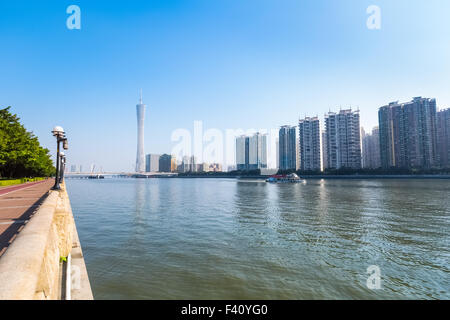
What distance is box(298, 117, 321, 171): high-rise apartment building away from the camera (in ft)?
547

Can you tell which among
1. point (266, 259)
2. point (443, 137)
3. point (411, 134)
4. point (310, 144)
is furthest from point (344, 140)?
point (266, 259)

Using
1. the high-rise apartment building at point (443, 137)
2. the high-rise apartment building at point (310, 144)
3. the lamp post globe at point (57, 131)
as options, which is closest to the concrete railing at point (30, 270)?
the lamp post globe at point (57, 131)

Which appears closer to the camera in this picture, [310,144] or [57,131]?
[57,131]

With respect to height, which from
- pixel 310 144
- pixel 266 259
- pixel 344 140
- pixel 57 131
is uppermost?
pixel 344 140

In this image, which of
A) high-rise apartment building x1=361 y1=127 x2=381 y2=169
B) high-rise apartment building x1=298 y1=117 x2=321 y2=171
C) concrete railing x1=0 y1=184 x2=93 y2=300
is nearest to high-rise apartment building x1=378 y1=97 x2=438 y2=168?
high-rise apartment building x1=298 y1=117 x2=321 y2=171

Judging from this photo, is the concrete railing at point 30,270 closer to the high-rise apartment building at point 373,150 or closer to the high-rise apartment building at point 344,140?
the high-rise apartment building at point 344,140

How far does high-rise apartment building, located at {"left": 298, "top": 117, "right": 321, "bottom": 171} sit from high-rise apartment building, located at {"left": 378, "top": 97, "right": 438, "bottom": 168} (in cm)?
3996

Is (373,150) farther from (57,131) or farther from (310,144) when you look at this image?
(57,131)

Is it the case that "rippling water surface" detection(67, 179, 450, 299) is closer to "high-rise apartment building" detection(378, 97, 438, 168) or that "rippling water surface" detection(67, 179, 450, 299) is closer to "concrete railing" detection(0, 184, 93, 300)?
"concrete railing" detection(0, 184, 93, 300)

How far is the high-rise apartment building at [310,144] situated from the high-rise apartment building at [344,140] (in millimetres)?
8296

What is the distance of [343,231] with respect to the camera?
16.6m

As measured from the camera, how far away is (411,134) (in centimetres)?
13088

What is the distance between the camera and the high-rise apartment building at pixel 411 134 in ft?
420

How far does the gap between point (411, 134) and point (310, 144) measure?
191ft
